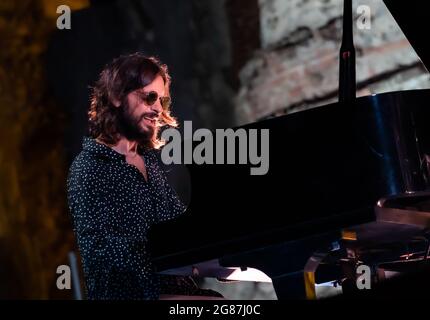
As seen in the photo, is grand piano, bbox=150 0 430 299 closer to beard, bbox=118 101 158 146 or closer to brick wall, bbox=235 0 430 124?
beard, bbox=118 101 158 146

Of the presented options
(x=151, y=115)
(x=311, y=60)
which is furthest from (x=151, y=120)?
(x=311, y=60)

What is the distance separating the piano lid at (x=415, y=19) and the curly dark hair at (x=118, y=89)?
86cm

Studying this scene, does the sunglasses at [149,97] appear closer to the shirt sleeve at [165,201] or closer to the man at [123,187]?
the man at [123,187]

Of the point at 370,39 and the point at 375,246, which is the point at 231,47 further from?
the point at 375,246

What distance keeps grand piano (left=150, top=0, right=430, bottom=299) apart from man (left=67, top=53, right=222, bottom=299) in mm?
125

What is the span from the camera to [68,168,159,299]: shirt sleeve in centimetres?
291

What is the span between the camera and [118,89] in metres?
3.16

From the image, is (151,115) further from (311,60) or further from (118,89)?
(311,60)

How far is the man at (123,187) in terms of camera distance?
9.59 ft

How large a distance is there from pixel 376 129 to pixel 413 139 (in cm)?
11

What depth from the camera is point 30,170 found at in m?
5.35

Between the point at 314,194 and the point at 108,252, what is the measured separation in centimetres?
69

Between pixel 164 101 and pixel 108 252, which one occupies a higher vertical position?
pixel 164 101
